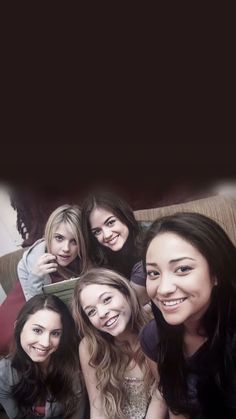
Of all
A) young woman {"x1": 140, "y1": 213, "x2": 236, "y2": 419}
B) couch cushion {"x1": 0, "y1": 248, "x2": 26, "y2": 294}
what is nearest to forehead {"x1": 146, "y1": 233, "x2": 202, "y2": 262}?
young woman {"x1": 140, "y1": 213, "x2": 236, "y2": 419}

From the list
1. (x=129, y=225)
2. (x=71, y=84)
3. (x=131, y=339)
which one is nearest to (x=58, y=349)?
(x=131, y=339)

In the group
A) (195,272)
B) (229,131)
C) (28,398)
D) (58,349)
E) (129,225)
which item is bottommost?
(28,398)

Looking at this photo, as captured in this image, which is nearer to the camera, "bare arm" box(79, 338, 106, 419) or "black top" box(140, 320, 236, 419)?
"black top" box(140, 320, 236, 419)

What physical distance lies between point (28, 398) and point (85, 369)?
0.16 meters

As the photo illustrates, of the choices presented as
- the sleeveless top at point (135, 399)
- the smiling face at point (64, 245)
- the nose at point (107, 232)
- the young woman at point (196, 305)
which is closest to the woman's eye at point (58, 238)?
the smiling face at point (64, 245)

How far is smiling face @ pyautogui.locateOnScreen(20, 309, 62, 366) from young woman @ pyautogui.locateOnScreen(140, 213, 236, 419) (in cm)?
23

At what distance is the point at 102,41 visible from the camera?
33.0 inches

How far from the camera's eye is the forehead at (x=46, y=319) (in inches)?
37.5

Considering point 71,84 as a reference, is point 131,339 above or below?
below

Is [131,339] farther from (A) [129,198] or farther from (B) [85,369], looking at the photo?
(A) [129,198]

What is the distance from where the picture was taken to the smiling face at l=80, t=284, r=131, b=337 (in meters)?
0.90

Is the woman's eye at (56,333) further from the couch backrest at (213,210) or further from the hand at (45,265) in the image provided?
the couch backrest at (213,210)

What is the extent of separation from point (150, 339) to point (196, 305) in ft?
0.45

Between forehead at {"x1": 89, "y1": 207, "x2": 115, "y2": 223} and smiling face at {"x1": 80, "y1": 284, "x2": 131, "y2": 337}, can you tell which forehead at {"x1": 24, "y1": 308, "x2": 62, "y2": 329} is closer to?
smiling face at {"x1": 80, "y1": 284, "x2": 131, "y2": 337}
